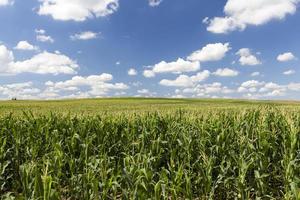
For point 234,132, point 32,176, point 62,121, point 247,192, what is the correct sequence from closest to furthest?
point 32,176
point 247,192
point 234,132
point 62,121

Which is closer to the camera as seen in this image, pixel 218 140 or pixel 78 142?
pixel 218 140

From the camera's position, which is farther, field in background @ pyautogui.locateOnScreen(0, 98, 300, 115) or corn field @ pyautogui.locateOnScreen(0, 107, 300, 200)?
field in background @ pyautogui.locateOnScreen(0, 98, 300, 115)

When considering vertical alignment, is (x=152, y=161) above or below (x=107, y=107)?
below

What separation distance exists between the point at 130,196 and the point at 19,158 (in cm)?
436

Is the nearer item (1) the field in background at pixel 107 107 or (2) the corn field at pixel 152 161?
(2) the corn field at pixel 152 161

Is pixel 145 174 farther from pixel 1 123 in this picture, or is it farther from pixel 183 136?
pixel 1 123

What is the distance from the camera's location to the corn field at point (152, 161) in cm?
624

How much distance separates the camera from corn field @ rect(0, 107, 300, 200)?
624cm

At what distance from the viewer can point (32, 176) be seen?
6.47 m

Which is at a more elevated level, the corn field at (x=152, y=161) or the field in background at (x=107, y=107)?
the field in background at (x=107, y=107)

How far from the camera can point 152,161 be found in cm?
821

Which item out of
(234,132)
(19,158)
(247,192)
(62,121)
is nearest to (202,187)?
(247,192)

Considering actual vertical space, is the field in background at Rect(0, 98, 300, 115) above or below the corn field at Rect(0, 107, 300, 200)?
above

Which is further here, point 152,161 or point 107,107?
point 107,107
